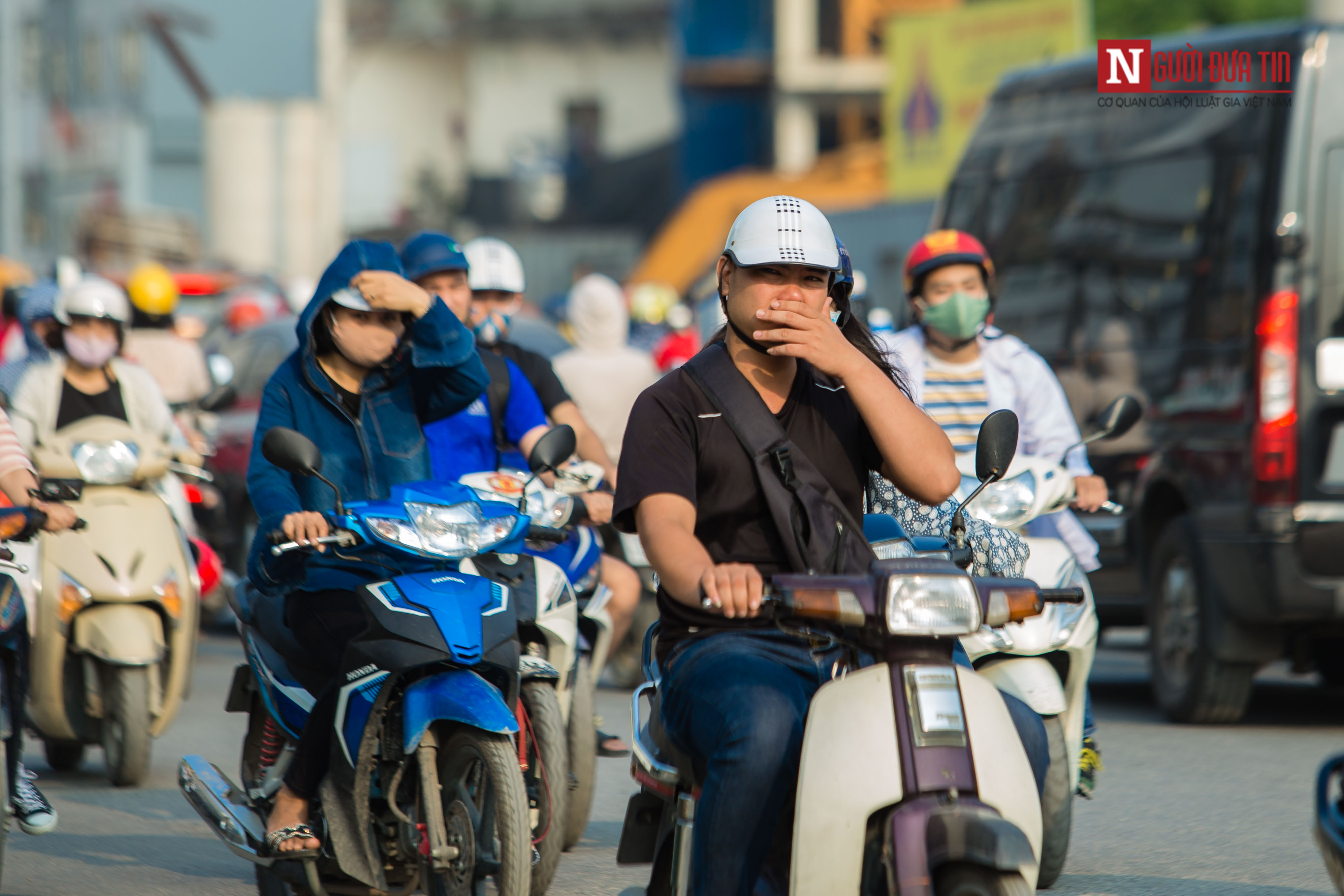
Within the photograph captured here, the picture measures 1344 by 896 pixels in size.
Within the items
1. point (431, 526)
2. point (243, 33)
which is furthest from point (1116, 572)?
point (243, 33)

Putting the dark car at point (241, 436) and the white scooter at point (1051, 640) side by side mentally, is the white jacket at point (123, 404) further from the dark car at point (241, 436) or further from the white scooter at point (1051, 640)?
the dark car at point (241, 436)

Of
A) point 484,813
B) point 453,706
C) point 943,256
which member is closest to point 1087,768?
point 943,256

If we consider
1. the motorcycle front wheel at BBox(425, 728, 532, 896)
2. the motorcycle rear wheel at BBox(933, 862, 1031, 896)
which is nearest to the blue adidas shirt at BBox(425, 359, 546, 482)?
the motorcycle front wheel at BBox(425, 728, 532, 896)

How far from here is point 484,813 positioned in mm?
4859

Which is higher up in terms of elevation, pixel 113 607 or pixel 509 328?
pixel 509 328

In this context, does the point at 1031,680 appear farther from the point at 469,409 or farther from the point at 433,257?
the point at 433,257

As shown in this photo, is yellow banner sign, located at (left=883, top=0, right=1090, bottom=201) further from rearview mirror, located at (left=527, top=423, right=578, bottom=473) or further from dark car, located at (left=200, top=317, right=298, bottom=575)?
rearview mirror, located at (left=527, top=423, right=578, bottom=473)

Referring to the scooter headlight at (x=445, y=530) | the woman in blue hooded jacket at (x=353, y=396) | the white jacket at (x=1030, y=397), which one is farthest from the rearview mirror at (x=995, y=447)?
the white jacket at (x=1030, y=397)

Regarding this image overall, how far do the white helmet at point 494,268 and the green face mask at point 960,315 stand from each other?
1859 millimetres

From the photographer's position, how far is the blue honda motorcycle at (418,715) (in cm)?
483

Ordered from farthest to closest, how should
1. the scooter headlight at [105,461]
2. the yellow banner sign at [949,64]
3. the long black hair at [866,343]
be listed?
the yellow banner sign at [949,64], the scooter headlight at [105,461], the long black hair at [866,343]

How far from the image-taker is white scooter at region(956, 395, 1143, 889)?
5.70m

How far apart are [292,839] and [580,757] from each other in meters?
1.68

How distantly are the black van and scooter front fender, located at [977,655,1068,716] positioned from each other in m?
3.05
